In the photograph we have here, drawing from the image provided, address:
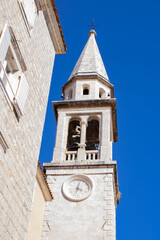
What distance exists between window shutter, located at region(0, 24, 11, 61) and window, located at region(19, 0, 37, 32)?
117 cm

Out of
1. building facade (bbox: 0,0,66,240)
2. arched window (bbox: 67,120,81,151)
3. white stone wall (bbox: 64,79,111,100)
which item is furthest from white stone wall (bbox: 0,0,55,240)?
white stone wall (bbox: 64,79,111,100)

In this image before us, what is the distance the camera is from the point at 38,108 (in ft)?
27.4

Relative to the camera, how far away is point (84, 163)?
19609 millimetres

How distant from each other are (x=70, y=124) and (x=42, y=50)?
562 inches

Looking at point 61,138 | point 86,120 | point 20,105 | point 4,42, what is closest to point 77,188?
point 61,138

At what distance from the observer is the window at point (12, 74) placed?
21.1 feet

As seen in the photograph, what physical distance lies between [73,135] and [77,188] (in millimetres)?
4442

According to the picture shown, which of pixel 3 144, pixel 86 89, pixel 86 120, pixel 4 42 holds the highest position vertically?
pixel 86 89

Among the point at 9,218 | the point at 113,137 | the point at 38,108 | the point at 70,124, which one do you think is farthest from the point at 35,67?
the point at 113,137

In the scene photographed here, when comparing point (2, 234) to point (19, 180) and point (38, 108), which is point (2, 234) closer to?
point (19, 180)

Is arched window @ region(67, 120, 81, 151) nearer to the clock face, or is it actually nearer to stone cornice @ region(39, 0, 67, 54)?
the clock face

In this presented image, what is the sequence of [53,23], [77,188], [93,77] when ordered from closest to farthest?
[53,23], [77,188], [93,77]

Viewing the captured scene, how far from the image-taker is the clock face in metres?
18.5

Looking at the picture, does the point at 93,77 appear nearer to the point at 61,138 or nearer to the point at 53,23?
the point at 61,138
